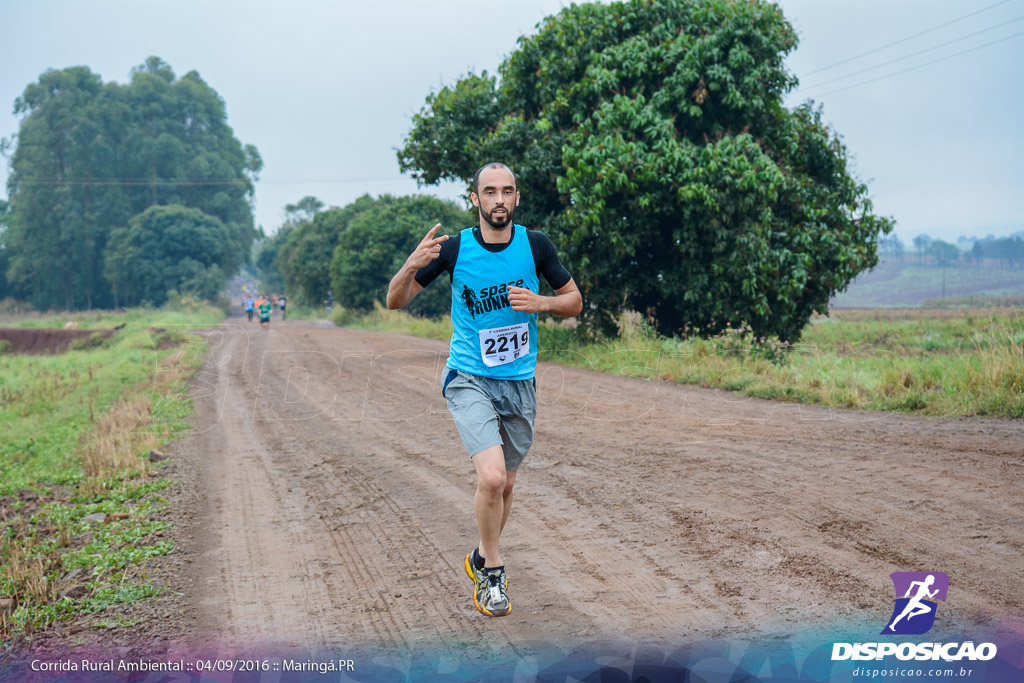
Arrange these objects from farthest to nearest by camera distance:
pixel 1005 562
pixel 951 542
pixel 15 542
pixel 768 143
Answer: pixel 768 143
pixel 15 542
pixel 951 542
pixel 1005 562

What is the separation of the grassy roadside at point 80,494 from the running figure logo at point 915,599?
4117 mm

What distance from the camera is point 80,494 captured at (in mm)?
7375

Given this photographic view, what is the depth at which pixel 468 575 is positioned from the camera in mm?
4426

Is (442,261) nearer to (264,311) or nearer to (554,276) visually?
(554,276)

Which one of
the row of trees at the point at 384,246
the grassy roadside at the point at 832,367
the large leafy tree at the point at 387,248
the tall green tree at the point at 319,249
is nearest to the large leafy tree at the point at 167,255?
the tall green tree at the point at 319,249

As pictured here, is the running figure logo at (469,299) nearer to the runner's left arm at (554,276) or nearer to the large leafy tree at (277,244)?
the runner's left arm at (554,276)

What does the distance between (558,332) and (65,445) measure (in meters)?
10.9

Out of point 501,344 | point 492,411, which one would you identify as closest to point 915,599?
point 492,411

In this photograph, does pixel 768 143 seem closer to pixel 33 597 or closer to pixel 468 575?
pixel 468 575

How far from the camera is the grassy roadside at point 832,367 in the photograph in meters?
8.59

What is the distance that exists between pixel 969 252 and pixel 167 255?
103450 millimetres

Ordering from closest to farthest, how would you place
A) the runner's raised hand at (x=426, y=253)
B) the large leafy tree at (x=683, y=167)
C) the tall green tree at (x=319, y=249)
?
the runner's raised hand at (x=426, y=253) → the large leafy tree at (x=683, y=167) → the tall green tree at (x=319, y=249)

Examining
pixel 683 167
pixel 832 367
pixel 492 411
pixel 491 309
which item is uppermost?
pixel 683 167

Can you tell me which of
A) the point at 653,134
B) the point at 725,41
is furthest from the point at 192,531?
the point at 725,41
